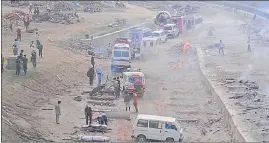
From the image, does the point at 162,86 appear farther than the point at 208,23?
No

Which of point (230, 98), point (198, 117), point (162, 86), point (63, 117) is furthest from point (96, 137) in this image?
point (162, 86)

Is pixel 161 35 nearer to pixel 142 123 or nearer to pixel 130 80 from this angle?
pixel 130 80

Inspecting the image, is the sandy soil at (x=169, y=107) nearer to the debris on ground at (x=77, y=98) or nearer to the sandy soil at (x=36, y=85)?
the debris on ground at (x=77, y=98)

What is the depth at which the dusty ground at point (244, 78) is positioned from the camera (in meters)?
24.0

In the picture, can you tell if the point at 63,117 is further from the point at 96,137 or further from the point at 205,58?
the point at 205,58

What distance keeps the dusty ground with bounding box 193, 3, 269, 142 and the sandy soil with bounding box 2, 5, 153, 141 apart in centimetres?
852

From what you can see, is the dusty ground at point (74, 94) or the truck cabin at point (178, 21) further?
the truck cabin at point (178, 21)

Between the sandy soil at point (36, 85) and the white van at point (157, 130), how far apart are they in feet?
12.9

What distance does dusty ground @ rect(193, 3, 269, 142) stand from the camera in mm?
23984

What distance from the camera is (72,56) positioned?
4000 centimetres

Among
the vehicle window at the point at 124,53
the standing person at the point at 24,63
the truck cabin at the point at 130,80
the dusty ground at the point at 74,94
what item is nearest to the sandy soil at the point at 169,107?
the dusty ground at the point at 74,94

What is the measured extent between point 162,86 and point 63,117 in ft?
31.0

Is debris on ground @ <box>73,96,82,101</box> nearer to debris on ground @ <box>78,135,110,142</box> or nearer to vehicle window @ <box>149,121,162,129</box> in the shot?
debris on ground @ <box>78,135,110,142</box>

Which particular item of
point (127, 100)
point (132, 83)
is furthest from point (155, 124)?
point (132, 83)
